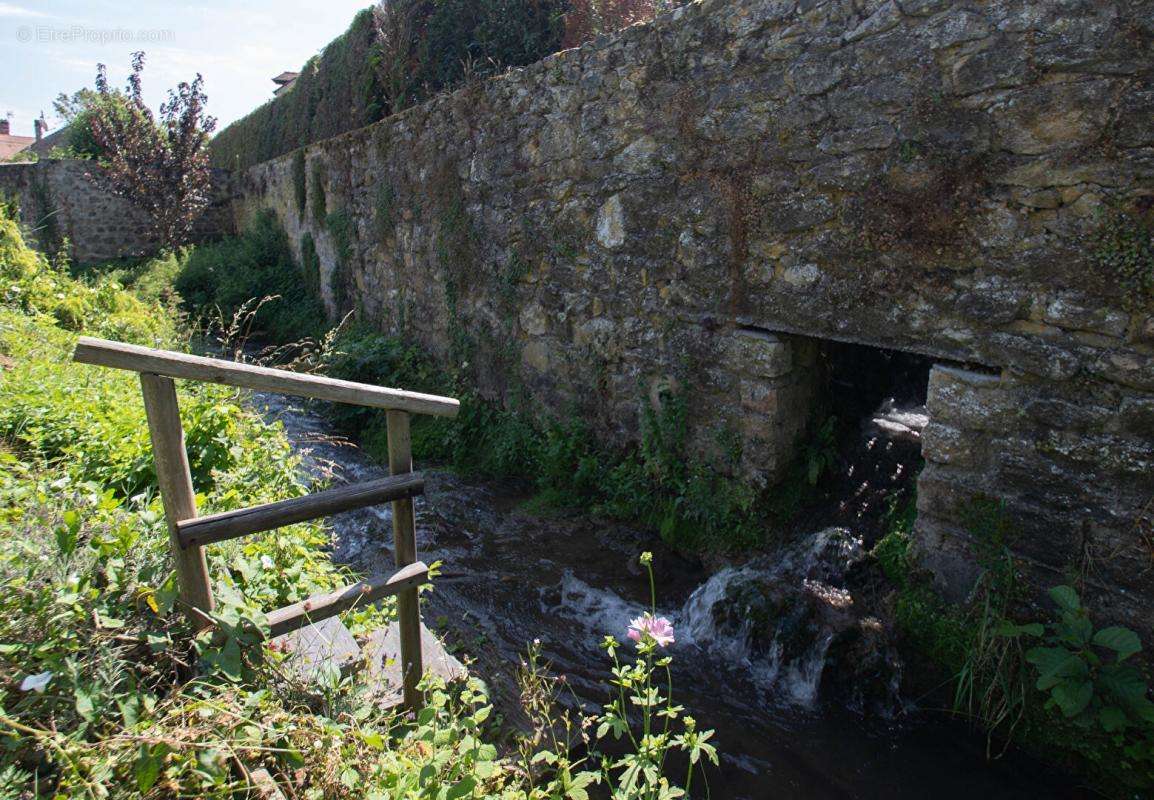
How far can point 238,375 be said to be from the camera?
2.15 metres

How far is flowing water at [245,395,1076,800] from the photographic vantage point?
3035 mm

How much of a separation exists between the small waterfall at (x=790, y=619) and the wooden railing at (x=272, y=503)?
184cm

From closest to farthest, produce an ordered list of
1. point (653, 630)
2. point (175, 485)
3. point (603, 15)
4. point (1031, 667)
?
point (175, 485) → point (653, 630) → point (1031, 667) → point (603, 15)

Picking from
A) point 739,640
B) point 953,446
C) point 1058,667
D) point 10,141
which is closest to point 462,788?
point 739,640

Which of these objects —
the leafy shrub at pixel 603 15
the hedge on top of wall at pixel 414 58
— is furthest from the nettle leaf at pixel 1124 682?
the hedge on top of wall at pixel 414 58

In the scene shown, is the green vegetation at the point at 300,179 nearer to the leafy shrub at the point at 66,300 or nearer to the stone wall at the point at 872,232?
the leafy shrub at the point at 66,300

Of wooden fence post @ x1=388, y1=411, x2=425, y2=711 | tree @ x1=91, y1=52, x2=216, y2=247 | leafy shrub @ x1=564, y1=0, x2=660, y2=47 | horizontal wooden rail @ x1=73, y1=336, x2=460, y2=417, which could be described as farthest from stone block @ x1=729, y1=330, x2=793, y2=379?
tree @ x1=91, y1=52, x2=216, y2=247

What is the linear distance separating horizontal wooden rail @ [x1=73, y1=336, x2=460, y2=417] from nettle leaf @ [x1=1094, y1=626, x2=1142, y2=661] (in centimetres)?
276

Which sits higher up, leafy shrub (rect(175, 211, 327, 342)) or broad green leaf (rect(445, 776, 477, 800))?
leafy shrub (rect(175, 211, 327, 342))

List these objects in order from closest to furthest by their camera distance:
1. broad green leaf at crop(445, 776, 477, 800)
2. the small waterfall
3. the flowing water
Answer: broad green leaf at crop(445, 776, 477, 800) → the flowing water → the small waterfall

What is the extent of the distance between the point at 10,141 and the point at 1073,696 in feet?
152

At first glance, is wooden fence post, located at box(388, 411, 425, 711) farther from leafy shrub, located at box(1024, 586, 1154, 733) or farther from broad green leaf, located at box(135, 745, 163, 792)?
leafy shrub, located at box(1024, 586, 1154, 733)

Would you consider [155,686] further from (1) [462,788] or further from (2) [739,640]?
(2) [739,640]

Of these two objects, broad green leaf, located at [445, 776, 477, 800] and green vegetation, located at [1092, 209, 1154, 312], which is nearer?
broad green leaf, located at [445, 776, 477, 800]
